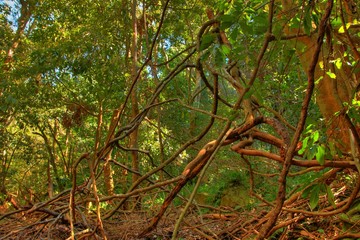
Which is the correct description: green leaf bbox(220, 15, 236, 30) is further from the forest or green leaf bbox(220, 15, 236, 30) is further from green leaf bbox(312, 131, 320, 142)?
green leaf bbox(312, 131, 320, 142)

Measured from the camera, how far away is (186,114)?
8.57m

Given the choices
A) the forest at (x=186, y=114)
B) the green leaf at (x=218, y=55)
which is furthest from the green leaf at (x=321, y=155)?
the green leaf at (x=218, y=55)

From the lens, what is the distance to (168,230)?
2.75m

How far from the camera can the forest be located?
1.64 meters

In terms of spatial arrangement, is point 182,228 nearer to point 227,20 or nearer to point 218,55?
point 218,55

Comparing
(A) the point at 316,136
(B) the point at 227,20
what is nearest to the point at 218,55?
(B) the point at 227,20

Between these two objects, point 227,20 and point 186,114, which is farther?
point 186,114

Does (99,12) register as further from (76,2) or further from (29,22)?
(29,22)

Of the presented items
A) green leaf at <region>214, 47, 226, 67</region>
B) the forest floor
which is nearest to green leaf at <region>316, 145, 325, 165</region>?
green leaf at <region>214, 47, 226, 67</region>

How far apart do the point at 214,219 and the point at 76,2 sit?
5.52m

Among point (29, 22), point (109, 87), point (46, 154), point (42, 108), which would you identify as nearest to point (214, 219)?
point (109, 87)

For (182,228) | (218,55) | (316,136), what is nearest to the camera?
(316,136)

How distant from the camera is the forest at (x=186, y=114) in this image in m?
1.64

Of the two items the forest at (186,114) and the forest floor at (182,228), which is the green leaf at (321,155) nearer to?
the forest at (186,114)
